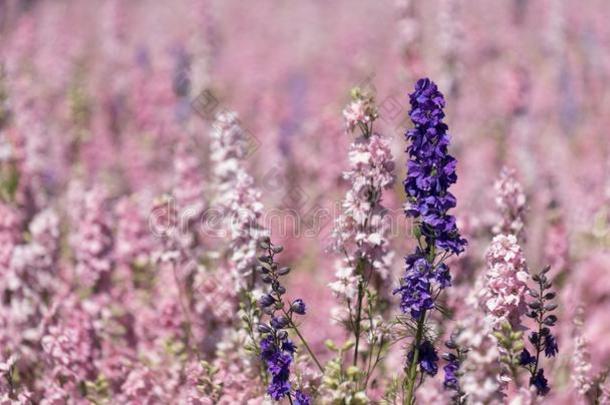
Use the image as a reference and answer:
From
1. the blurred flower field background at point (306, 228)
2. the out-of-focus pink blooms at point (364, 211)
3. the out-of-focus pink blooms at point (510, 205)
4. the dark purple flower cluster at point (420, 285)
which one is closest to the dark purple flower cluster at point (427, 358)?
the blurred flower field background at point (306, 228)

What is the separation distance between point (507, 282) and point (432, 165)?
948 mm

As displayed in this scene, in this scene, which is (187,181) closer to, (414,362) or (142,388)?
(142,388)

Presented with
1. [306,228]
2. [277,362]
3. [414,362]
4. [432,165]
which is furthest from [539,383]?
[306,228]

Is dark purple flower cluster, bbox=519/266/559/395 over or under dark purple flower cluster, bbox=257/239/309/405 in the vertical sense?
over

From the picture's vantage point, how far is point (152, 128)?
12.7 meters

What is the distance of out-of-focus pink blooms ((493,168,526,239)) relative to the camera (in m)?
6.38

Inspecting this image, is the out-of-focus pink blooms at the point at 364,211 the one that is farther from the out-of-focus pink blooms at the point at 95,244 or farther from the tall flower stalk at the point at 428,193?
the out-of-focus pink blooms at the point at 95,244

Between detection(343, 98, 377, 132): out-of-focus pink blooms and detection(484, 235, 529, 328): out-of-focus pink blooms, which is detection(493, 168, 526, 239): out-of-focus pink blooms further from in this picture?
detection(343, 98, 377, 132): out-of-focus pink blooms

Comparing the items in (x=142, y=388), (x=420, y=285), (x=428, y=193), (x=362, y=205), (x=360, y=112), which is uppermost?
(x=360, y=112)

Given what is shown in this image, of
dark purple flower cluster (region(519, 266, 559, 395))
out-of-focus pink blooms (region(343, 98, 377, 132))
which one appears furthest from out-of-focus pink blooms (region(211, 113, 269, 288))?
dark purple flower cluster (region(519, 266, 559, 395))

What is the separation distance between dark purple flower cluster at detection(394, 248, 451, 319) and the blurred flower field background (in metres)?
0.02

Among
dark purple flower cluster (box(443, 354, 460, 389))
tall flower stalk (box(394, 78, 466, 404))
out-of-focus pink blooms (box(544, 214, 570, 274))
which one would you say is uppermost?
out-of-focus pink blooms (box(544, 214, 570, 274))

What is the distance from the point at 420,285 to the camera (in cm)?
469

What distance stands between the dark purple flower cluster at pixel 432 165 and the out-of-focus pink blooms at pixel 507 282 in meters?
0.32
